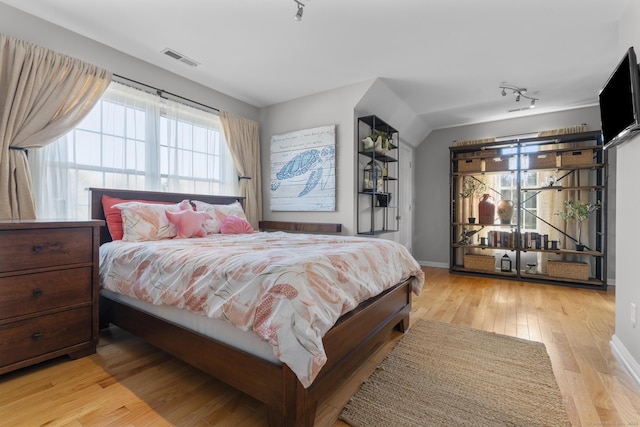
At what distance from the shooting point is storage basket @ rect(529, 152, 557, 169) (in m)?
4.15

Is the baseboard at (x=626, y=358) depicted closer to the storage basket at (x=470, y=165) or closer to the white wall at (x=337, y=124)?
the white wall at (x=337, y=124)

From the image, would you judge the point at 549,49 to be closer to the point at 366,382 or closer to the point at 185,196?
the point at 366,382

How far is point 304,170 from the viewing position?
3.94 m

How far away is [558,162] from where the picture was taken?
13.6 ft

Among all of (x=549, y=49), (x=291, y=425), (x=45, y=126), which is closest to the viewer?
(x=291, y=425)

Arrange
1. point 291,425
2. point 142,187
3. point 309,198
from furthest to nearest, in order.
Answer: point 309,198 < point 142,187 < point 291,425

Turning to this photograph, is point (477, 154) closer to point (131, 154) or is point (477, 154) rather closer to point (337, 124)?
point (337, 124)

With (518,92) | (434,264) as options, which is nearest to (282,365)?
(518,92)

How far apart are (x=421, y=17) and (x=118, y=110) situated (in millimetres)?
2822

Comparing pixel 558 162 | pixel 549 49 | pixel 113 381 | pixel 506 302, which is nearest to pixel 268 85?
pixel 549 49

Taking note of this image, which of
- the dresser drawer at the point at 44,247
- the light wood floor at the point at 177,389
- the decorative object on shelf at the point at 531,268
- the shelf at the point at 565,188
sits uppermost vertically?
the shelf at the point at 565,188

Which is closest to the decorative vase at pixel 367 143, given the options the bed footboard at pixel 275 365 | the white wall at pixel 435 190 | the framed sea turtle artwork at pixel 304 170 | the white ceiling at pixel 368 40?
the framed sea turtle artwork at pixel 304 170

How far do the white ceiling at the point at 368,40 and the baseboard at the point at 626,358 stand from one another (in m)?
2.29

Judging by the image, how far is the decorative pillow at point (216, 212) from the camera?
2.95 meters
